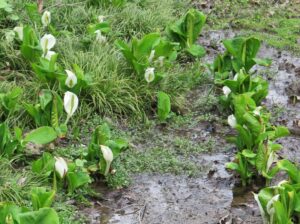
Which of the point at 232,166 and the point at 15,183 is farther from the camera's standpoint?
the point at 232,166

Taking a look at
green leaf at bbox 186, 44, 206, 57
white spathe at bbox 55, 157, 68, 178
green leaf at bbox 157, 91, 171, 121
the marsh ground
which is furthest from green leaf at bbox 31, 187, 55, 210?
green leaf at bbox 186, 44, 206, 57

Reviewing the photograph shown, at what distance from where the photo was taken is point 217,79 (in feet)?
16.8

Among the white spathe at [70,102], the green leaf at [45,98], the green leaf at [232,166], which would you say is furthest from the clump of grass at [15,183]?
the green leaf at [232,166]

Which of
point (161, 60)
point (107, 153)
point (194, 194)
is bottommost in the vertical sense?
point (194, 194)

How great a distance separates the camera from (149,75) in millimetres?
4801

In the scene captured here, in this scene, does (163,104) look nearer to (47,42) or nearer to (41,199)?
(47,42)

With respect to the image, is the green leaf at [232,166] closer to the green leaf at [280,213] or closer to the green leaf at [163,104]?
the green leaf at [280,213]

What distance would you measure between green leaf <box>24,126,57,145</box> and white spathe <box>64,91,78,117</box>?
37 cm

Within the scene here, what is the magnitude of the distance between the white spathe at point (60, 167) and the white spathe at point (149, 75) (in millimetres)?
1453

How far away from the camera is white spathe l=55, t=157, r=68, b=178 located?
3.54 meters

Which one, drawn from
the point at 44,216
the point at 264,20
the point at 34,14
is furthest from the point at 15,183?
the point at 264,20

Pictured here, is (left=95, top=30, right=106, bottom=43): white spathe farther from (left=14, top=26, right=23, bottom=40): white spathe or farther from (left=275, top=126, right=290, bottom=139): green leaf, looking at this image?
(left=275, top=126, right=290, bottom=139): green leaf

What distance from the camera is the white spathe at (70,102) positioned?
414cm

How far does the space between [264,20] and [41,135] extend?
13.9 ft
